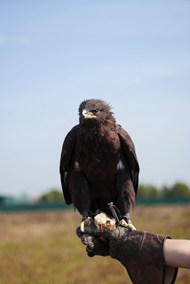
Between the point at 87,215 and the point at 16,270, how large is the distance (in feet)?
26.8

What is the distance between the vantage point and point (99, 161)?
267 inches

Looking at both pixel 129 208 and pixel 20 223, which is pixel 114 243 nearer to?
pixel 129 208

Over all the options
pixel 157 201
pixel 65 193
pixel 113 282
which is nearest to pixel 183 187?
pixel 157 201

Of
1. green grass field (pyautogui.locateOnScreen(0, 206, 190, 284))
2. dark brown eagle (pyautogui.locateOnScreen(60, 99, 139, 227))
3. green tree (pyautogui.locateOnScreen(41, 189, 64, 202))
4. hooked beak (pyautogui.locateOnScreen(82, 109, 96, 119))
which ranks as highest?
hooked beak (pyautogui.locateOnScreen(82, 109, 96, 119))

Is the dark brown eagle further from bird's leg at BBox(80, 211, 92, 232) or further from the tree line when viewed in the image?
the tree line

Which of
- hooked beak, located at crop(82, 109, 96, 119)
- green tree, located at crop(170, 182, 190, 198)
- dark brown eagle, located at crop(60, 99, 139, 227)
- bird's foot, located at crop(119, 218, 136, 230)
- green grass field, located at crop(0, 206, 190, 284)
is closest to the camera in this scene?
bird's foot, located at crop(119, 218, 136, 230)

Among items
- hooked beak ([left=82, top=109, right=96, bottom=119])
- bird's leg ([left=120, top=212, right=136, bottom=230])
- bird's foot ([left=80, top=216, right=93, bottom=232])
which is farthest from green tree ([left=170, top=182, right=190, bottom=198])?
bird's foot ([left=80, top=216, right=93, bottom=232])

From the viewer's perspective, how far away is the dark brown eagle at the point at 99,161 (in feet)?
22.0

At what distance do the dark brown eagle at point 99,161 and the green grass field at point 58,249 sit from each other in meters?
2.99

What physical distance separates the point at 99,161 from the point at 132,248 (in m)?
1.45

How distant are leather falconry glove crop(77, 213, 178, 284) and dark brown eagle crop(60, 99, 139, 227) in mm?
450

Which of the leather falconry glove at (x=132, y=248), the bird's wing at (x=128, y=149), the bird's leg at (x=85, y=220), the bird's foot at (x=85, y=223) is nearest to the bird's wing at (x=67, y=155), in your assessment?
the bird's wing at (x=128, y=149)

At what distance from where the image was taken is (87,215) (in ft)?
21.9

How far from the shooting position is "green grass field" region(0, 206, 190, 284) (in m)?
13.9
